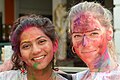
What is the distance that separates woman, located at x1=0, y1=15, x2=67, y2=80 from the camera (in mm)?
1610

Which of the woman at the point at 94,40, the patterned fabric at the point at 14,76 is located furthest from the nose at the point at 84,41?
the patterned fabric at the point at 14,76

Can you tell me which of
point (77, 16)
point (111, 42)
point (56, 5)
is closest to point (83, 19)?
point (77, 16)

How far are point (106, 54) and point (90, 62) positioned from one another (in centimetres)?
8

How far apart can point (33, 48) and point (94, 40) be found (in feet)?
1.02

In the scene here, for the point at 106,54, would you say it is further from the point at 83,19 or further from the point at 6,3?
the point at 6,3

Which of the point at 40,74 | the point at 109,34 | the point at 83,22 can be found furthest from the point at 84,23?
the point at 40,74

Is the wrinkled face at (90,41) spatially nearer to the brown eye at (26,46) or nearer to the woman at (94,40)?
the woman at (94,40)

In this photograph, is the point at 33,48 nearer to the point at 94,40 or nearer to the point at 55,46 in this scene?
the point at 55,46

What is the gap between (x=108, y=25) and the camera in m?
1.49

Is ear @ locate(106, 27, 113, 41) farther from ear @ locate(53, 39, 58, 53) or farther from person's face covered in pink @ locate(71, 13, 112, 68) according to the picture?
ear @ locate(53, 39, 58, 53)

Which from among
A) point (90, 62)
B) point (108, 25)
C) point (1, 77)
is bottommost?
point (1, 77)

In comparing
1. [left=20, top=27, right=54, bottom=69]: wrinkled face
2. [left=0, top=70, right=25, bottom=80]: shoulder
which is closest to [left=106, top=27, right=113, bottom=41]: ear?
[left=20, top=27, right=54, bottom=69]: wrinkled face

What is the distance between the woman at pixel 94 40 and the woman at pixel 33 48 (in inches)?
6.6

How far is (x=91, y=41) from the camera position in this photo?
145 centimetres
